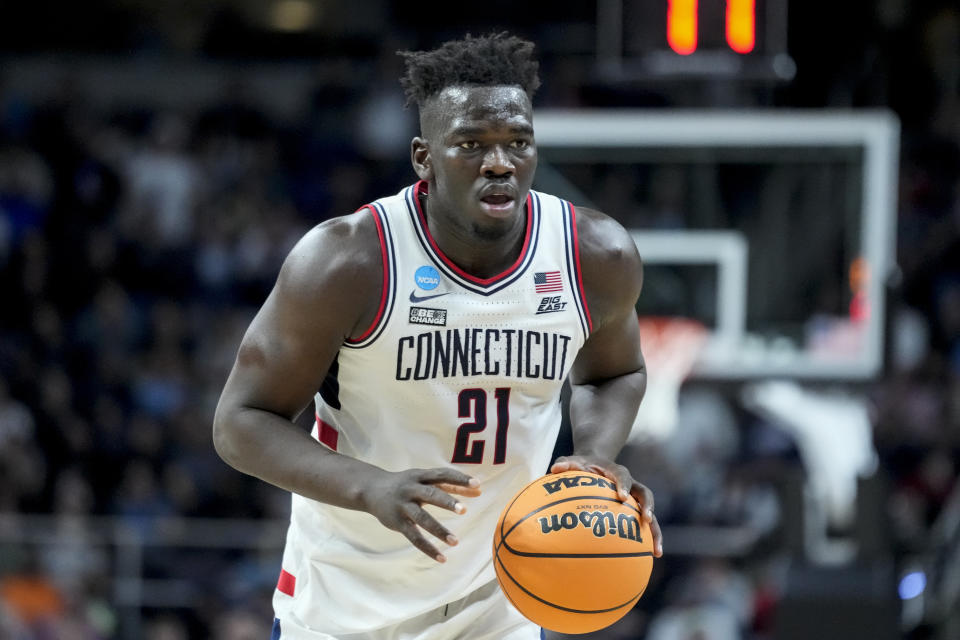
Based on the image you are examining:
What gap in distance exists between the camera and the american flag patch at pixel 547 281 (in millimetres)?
3957

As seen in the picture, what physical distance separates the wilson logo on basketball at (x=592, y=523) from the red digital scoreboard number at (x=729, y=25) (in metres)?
5.10

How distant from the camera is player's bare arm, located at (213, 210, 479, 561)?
370 cm

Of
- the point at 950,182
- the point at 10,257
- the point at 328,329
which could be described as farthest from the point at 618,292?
the point at 10,257

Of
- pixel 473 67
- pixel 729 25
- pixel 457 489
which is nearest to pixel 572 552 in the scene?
pixel 457 489

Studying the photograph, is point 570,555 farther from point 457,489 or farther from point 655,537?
point 457,489

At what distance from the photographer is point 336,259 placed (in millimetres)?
3777

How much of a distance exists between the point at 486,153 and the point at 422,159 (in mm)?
303

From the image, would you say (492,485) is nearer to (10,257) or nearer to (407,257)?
(407,257)

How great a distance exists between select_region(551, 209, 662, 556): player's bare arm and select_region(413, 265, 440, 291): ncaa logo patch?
439mm

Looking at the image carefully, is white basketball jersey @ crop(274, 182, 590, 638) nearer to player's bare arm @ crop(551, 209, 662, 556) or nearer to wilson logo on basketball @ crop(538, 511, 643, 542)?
player's bare arm @ crop(551, 209, 662, 556)

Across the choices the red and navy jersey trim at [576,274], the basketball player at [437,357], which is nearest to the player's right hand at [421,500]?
the basketball player at [437,357]

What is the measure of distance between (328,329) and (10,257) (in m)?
11.3

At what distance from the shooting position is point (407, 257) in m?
3.89

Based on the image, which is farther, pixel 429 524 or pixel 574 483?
pixel 574 483
